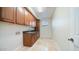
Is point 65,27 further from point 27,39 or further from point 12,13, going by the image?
point 27,39

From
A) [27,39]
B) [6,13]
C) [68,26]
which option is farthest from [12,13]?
[27,39]

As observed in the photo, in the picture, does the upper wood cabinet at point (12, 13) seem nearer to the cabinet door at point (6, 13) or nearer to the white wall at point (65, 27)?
the cabinet door at point (6, 13)

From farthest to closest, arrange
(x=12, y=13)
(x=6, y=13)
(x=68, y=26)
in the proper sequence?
(x=12, y=13), (x=68, y=26), (x=6, y=13)

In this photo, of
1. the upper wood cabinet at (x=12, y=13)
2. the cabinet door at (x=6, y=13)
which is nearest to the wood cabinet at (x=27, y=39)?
the upper wood cabinet at (x=12, y=13)

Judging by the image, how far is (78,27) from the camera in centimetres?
109

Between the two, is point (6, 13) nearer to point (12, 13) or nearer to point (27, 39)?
point (12, 13)

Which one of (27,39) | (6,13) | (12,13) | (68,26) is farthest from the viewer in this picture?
(27,39)

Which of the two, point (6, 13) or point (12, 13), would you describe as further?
point (12, 13)

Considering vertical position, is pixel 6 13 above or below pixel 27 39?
above

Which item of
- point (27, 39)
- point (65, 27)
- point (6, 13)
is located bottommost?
point (27, 39)

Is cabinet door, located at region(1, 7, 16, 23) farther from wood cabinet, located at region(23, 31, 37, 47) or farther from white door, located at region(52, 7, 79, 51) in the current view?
wood cabinet, located at region(23, 31, 37, 47)
